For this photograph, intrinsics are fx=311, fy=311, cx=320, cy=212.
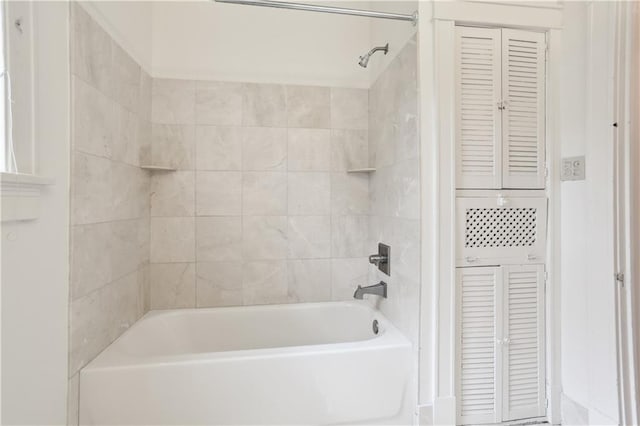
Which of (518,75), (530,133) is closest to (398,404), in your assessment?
(530,133)

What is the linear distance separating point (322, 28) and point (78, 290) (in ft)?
6.99

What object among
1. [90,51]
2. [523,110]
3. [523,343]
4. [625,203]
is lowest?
[523,343]

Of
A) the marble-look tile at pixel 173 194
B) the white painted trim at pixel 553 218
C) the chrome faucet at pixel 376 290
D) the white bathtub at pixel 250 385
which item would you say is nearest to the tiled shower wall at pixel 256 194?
the marble-look tile at pixel 173 194

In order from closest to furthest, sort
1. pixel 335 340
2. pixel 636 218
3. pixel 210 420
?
pixel 636 218 < pixel 210 420 < pixel 335 340

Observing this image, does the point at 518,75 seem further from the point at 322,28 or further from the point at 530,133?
the point at 322,28

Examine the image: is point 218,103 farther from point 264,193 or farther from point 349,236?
point 349,236

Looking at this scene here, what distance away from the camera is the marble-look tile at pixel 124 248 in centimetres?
155

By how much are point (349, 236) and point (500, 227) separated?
0.97 m

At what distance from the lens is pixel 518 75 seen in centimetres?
153

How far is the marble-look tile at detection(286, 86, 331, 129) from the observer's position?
2152mm

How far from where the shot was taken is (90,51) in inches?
52.4

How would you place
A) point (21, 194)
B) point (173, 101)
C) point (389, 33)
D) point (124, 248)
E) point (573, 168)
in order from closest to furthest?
point (21, 194), point (573, 168), point (124, 248), point (389, 33), point (173, 101)

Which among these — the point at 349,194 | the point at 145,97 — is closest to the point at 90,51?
the point at 145,97

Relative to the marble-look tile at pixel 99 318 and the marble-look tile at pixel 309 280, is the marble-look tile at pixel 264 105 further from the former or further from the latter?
the marble-look tile at pixel 99 318
